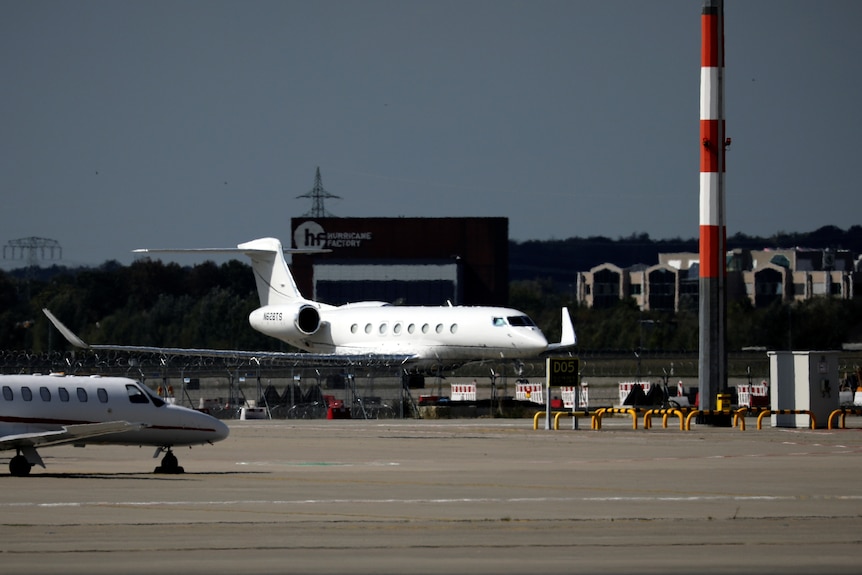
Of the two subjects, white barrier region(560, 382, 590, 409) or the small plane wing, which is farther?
the small plane wing

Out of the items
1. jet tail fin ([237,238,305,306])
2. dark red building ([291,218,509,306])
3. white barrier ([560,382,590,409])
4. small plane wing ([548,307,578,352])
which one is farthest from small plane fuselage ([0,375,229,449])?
dark red building ([291,218,509,306])

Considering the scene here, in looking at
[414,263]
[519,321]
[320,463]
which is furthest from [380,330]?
[414,263]

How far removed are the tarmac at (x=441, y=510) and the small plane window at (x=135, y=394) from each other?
1338 millimetres

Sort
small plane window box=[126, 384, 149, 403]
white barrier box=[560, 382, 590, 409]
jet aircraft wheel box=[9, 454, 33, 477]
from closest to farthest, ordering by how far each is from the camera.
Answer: jet aircraft wheel box=[9, 454, 33, 477], small plane window box=[126, 384, 149, 403], white barrier box=[560, 382, 590, 409]

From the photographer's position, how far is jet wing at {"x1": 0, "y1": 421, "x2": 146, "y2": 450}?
82.0 feet

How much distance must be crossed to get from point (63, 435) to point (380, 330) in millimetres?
42010

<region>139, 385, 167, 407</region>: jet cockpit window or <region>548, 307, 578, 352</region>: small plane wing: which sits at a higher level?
<region>548, 307, 578, 352</region>: small plane wing

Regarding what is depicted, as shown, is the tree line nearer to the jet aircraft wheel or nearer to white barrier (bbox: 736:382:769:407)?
white barrier (bbox: 736:382:769:407)

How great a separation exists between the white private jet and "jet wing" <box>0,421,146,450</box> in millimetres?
31060

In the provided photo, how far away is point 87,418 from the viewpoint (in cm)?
2655

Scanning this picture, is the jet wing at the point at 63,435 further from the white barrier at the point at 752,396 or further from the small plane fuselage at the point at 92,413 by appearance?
the white barrier at the point at 752,396

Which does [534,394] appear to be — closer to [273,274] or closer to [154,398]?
[273,274]

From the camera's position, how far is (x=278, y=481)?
81.4ft

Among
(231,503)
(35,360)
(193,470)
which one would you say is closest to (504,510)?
(231,503)
